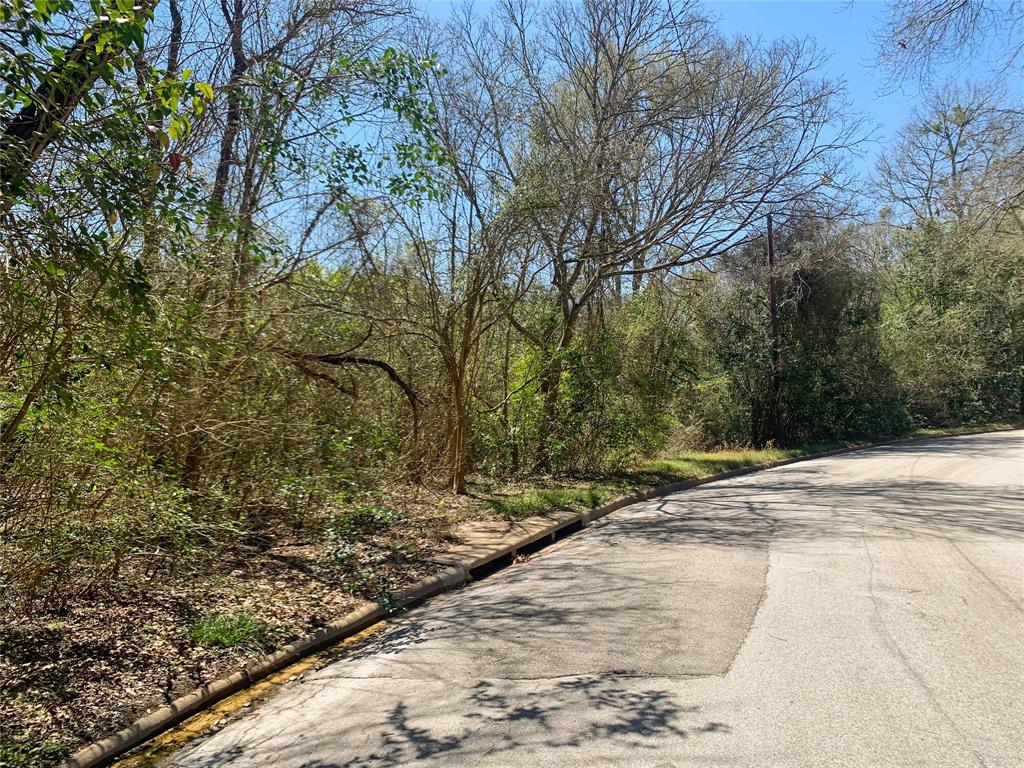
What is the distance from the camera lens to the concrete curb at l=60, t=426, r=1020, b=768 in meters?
4.33

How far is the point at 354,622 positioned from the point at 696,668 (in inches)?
123

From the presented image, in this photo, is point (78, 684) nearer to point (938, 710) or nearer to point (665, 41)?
point (938, 710)

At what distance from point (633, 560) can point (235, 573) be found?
423 cm

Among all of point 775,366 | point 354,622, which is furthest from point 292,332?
point 775,366

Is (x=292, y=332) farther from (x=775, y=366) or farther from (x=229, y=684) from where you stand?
(x=775, y=366)

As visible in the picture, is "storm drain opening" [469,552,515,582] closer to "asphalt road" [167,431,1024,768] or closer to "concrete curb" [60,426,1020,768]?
"concrete curb" [60,426,1020,768]

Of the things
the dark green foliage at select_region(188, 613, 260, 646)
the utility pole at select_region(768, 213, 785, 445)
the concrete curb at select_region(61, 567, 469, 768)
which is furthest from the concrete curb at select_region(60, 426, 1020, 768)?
the utility pole at select_region(768, 213, 785, 445)

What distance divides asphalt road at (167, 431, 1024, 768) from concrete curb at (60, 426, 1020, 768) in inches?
13.3

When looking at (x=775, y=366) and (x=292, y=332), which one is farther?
(x=775, y=366)

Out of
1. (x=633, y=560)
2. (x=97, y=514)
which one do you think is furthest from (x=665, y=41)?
(x=97, y=514)

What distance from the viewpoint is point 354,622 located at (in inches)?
259

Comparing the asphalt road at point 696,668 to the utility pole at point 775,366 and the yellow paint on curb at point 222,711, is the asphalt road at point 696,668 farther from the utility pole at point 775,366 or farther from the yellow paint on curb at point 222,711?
the utility pole at point 775,366

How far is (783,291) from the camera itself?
26.3 metres

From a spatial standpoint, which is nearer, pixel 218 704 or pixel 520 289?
pixel 218 704
